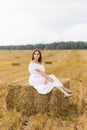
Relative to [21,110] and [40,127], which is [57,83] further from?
[40,127]

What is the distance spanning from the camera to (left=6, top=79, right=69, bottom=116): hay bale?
30.0 ft

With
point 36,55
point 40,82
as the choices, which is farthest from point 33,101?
point 36,55

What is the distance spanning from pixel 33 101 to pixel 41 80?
57cm

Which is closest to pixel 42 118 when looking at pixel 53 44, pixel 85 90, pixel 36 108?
pixel 36 108

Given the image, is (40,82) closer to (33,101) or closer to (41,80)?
(41,80)

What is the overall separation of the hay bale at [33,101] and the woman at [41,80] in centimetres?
10

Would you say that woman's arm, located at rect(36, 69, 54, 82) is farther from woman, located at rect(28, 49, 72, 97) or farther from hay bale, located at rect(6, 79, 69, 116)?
hay bale, located at rect(6, 79, 69, 116)

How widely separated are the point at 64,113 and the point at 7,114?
4.30 feet

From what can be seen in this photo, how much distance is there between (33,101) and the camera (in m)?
9.30

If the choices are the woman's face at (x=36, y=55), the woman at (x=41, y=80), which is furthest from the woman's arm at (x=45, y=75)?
the woman's face at (x=36, y=55)

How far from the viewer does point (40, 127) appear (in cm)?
778

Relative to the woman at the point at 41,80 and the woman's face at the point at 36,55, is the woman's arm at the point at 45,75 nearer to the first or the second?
the woman at the point at 41,80

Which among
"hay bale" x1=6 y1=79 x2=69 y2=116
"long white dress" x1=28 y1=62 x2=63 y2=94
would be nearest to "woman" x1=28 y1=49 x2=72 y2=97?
"long white dress" x1=28 y1=62 x2=63 y2=94

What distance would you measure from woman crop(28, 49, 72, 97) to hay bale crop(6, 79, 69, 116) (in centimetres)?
10
